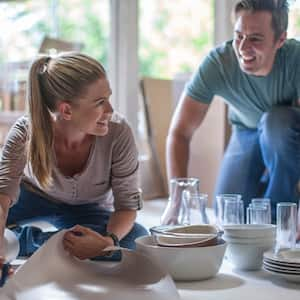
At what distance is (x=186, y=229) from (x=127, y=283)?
271 mm

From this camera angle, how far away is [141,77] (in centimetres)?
343

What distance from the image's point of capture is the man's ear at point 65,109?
Result: 5.60 ft

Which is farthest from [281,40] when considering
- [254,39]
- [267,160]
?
[267,160]

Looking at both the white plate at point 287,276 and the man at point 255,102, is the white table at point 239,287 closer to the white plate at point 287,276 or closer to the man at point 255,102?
the white plate at point 287,276

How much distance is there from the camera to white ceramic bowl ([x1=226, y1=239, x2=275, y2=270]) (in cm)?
157

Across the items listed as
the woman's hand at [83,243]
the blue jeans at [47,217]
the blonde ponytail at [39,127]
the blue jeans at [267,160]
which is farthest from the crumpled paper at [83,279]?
the blue jeans at [267,160]

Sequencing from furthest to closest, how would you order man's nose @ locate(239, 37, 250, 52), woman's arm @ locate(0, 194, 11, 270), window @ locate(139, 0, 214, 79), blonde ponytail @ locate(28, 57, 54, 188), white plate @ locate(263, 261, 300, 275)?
window @ locate(139, 0, 214, 79) < man's nose @ locate(239, 37, 250, 52) < blonde ponytail @ locate(28, 57, 54, 188) < woman's arm @ locate(0, 194, 11, 270) < white plate @ locate(263, 261, 300, 275)

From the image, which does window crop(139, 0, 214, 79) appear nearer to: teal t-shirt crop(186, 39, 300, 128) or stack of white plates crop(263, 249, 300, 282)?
teal t-shirt crop(186, 39, 300, 128)

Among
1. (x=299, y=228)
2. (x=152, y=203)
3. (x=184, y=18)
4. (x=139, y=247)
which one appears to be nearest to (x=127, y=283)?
(x=139, y=247)

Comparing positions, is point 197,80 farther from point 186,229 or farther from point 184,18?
point 184,18

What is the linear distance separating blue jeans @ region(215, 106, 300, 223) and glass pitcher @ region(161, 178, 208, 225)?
0.32 metres

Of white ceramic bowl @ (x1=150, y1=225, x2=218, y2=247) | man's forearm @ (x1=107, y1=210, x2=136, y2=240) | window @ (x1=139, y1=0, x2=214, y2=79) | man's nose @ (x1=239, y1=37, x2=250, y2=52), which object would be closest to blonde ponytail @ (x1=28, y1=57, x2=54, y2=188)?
man's forearm @ (x1=107, y1=210, x2=136, y2=240)

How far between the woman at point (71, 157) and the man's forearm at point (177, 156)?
480mm

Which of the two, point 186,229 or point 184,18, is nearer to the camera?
point 186,229
